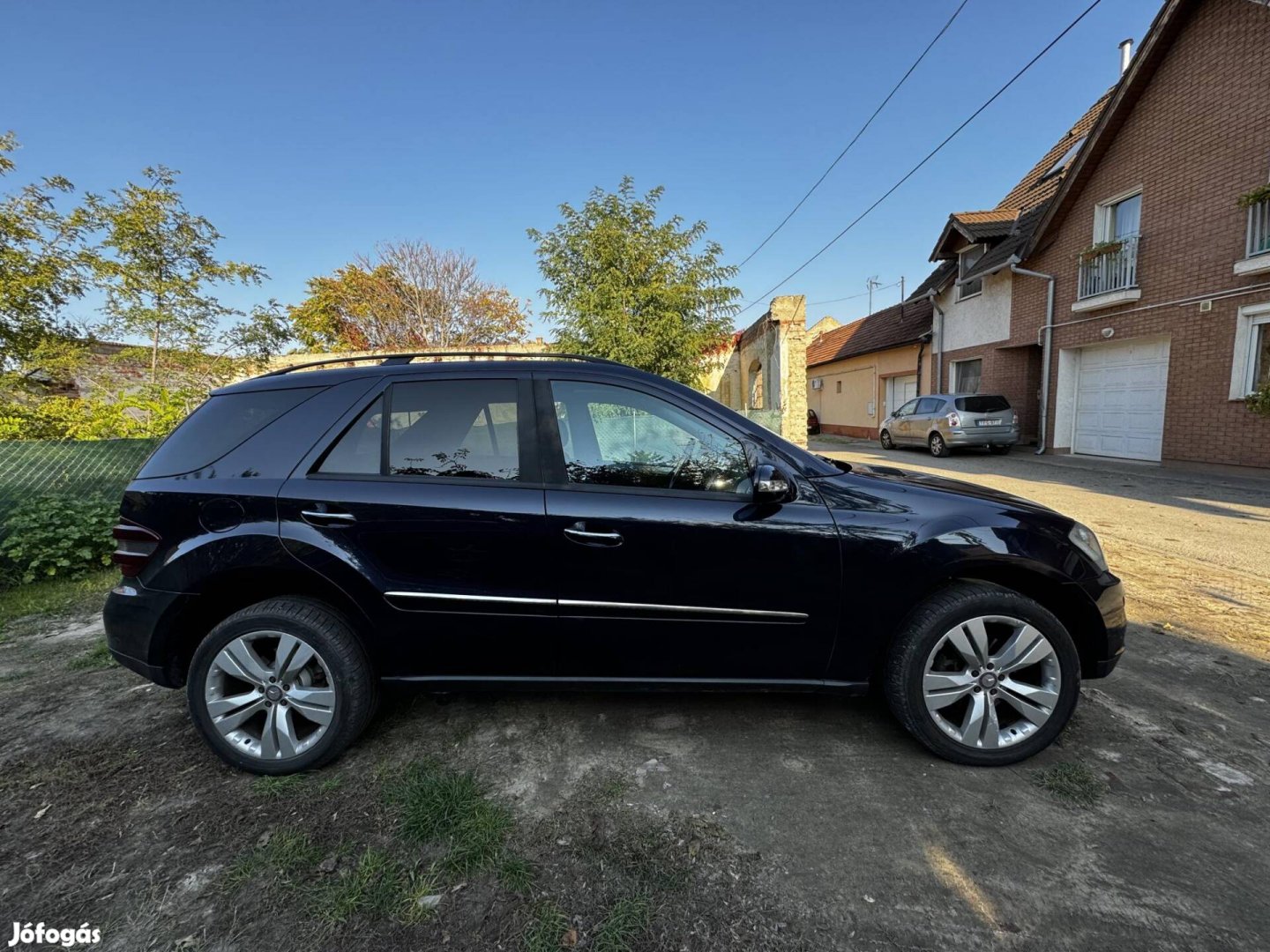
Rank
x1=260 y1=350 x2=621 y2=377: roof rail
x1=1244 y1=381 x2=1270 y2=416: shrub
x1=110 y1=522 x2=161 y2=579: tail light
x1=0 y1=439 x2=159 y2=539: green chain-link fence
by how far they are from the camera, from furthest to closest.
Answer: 1. x1=1244 y1=381 x2=1270 y2=416: shrub
2. x1=0 y1=439 x2=159 y2=539: green chain-link fence
3. x1=260 y1=350 x2=621 y2=377: roof rail
4. x1=110 y1=522 x2=161 y2=579: tail light

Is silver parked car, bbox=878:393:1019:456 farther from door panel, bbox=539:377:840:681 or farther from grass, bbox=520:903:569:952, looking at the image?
grass, bbox=520:903:569:952

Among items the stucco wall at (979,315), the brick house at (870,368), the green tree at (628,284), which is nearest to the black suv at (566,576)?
the green tree at (628,284)

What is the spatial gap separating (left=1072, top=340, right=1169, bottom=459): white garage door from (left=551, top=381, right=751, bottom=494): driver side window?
12.7 meters

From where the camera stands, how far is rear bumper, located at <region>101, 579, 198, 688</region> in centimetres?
A: 229

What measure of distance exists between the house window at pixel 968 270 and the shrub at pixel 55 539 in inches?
742

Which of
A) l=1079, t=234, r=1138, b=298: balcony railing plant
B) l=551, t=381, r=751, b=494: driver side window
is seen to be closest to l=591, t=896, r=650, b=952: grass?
l=551, t=381, r=751, b=494: driver side window

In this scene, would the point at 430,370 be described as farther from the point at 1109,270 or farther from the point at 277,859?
the point at 1109,270

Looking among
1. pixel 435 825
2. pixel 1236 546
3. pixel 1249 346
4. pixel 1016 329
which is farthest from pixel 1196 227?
pixel 435 825

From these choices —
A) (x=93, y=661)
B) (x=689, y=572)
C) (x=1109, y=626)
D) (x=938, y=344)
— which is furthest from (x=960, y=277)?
(x=93, y=661)

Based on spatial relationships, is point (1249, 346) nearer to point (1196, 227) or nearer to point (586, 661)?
point (1196, 227)

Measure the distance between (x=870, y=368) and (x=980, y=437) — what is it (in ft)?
28.0

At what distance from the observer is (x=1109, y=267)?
1164 cm

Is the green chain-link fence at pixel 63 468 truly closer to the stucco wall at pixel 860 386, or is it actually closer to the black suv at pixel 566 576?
the black suv at pixel 566 576

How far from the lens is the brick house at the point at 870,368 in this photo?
1902cm
